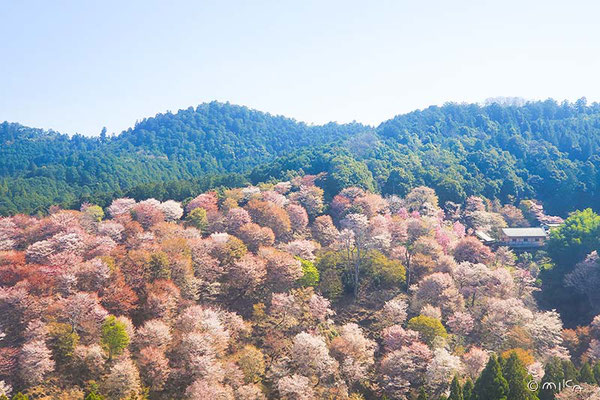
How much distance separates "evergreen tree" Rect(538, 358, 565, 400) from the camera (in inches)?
931

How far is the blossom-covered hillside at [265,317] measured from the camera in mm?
24266

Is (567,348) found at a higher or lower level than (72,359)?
lower

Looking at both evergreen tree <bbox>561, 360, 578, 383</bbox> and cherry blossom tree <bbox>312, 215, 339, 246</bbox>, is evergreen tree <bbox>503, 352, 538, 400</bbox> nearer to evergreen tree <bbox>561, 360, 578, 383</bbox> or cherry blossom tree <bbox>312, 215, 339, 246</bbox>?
evergreen tree <bbox>561, 360, 578, 383</bbox>

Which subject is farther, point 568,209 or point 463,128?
point 463,128

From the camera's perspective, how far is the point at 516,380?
2327cm

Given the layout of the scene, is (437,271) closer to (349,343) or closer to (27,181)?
(349,343)

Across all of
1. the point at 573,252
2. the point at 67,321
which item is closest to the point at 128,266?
the point at 67,321

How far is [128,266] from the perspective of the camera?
103ft

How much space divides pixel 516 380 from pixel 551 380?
7.73ft

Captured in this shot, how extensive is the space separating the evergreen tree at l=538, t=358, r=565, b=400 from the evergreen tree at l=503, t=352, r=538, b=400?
982 millimetres

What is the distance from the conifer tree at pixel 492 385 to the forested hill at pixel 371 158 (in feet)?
120

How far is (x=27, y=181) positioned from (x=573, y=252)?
8646 centimetres

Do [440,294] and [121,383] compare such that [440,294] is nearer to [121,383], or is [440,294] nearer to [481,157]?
[121,383]

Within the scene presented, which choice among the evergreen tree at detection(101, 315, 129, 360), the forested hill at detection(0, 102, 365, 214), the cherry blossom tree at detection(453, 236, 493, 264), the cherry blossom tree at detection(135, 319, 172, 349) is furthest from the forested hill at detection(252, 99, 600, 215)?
the evergreen tree at detection(101, 315, 129, 360)
